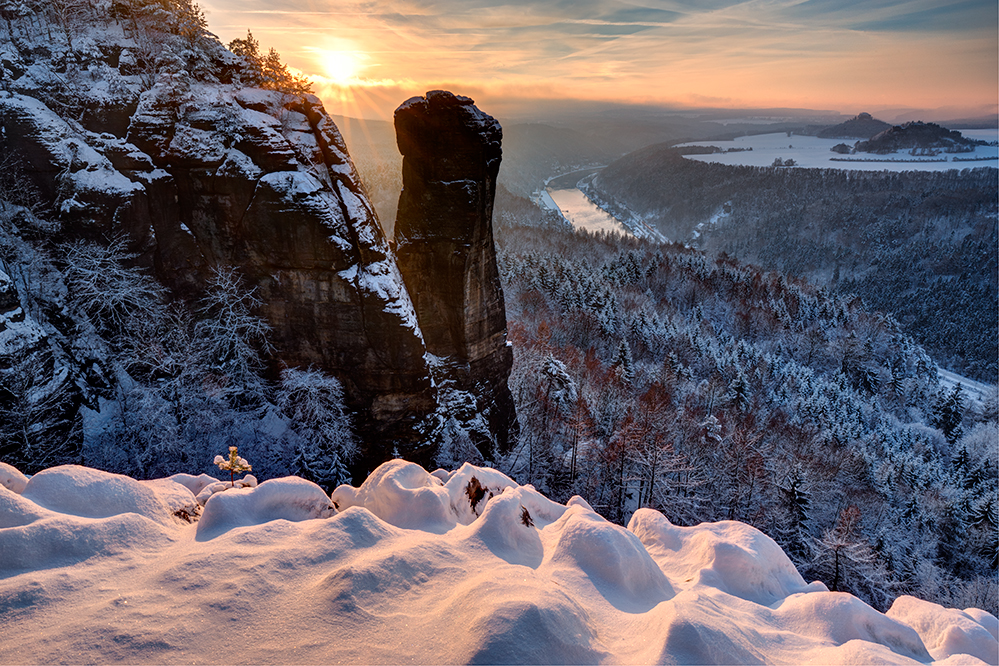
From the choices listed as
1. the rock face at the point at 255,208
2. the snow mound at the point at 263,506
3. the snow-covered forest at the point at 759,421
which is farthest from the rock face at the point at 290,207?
the snow mound at the point at 263,506

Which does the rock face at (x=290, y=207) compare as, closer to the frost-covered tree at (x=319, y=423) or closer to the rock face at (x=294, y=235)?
the rock face at (x=294, y=235)

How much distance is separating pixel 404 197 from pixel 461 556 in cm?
2217

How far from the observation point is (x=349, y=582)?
6359 millimetres

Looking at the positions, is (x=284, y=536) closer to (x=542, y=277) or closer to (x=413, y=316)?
(x=413, y=316)

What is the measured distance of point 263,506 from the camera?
29.1ft

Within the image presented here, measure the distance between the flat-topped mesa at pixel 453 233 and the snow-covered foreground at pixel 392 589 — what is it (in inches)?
699

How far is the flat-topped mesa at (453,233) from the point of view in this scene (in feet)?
80.7

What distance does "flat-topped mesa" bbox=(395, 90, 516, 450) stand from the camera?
2461 cm

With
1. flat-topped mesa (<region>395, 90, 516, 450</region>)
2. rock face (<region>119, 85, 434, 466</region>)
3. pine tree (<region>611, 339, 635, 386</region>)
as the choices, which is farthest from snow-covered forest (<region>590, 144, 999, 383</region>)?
rock face (<region>119, 85, 434, 466</region>)

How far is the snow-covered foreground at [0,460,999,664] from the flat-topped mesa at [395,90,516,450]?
1776cm

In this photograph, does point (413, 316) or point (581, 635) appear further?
point (413, 316)

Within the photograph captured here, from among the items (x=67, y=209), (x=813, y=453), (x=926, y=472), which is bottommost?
(x=926, y=472)

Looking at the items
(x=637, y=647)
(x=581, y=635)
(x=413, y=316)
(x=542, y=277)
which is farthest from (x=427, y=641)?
(x=542, y=277)

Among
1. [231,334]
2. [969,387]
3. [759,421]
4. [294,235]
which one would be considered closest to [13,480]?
[231,334]
